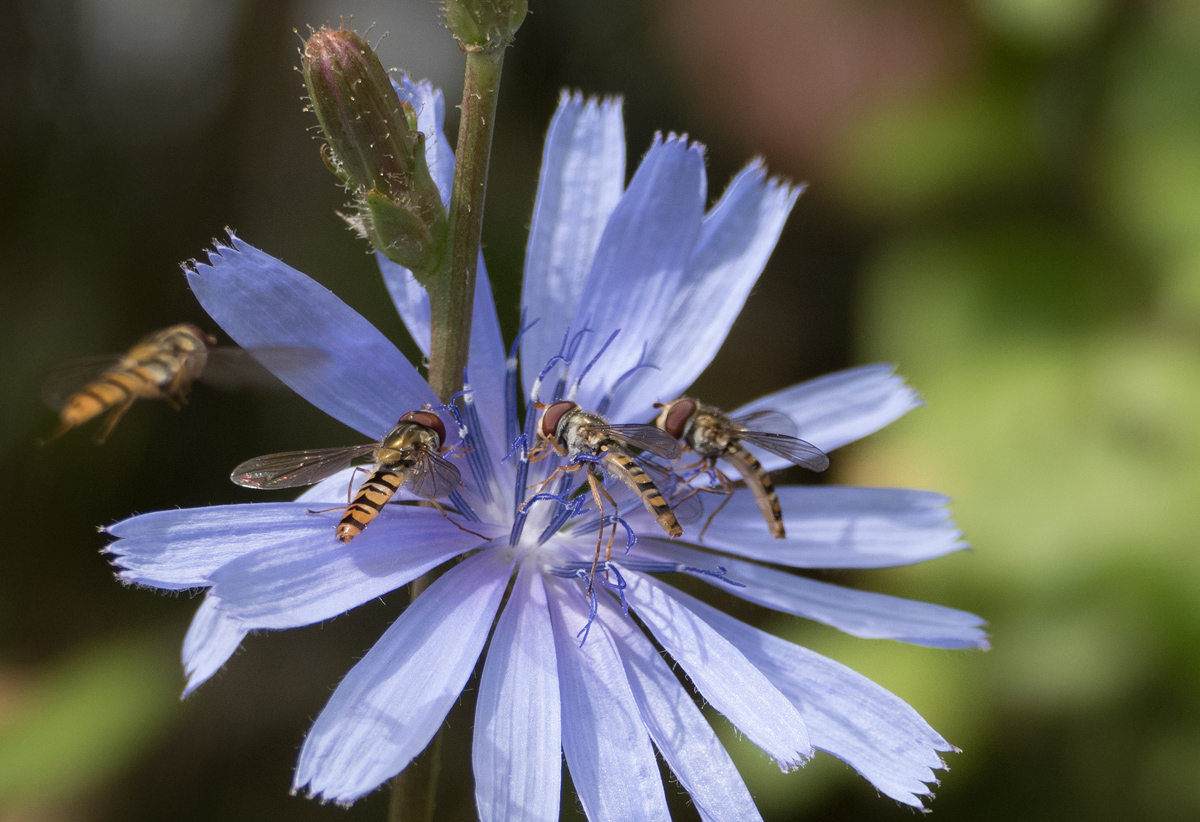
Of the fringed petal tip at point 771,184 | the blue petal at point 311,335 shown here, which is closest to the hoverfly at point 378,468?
the blue petal at point 311,335

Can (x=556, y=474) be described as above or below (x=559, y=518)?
above

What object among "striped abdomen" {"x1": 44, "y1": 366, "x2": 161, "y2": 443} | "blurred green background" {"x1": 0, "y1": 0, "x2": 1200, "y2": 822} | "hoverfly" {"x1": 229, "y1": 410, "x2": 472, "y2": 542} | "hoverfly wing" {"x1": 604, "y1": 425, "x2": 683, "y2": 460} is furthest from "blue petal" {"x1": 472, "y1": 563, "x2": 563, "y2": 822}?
"blurred green background" {"x1": 0, "y1": 0, "x2": 1200, "y2": 822}

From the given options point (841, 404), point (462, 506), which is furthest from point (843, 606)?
point (462, 506)

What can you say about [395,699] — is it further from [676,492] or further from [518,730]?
[676,492]

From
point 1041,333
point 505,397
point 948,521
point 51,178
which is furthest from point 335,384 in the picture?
point 1041,333

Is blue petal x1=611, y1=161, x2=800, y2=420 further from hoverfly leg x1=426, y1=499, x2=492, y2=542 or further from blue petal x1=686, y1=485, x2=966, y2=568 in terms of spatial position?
hoverfly leg x1=426, y1=499, x2=492, y2=542

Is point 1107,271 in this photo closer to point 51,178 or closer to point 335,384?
point 335,384
